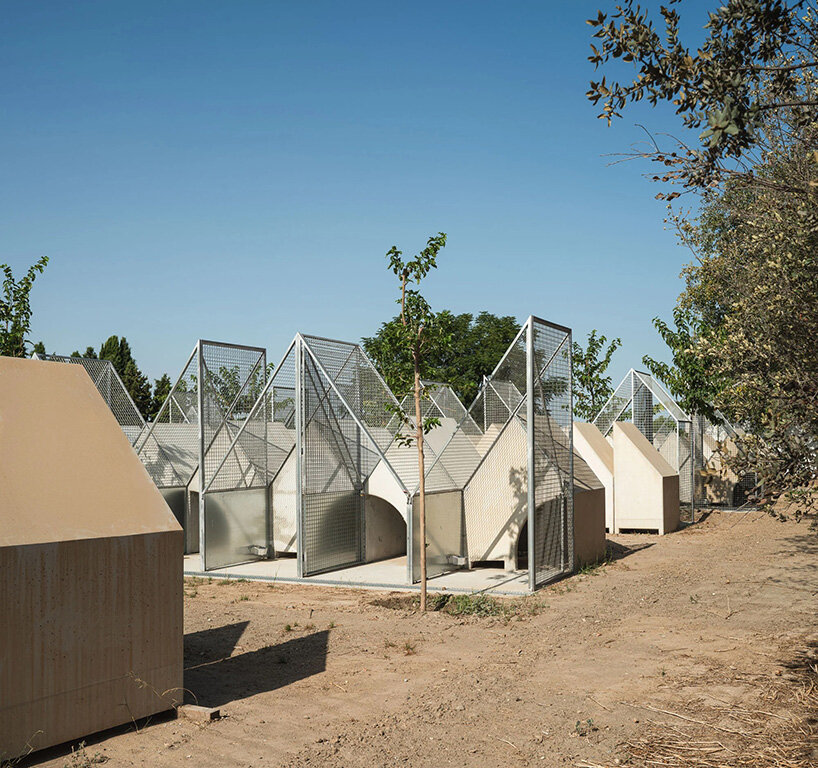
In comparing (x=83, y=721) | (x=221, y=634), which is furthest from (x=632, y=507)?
(x=83, y=721)

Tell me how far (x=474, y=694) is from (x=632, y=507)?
14.9m

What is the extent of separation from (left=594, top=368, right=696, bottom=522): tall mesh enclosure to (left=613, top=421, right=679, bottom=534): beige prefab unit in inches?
82.1

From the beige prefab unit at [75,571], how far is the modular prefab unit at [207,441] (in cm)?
873

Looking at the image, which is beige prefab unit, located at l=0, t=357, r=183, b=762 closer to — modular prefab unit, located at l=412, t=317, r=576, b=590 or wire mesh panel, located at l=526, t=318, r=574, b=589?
wire mesh panel, located at l=526, t=318, r=574, b=589

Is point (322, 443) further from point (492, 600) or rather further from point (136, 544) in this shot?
point (136, 544)

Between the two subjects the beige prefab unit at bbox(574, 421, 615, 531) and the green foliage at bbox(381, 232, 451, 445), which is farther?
the beige prefab unit at bbox(574, 421, 615, 531)

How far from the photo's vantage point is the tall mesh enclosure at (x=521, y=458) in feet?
43.3

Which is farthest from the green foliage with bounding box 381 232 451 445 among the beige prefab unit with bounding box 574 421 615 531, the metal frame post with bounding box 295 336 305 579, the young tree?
the beige prefab unit with bounding box 574 421 615 531

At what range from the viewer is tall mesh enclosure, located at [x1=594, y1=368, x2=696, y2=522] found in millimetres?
23828

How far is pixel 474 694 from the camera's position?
7398mm

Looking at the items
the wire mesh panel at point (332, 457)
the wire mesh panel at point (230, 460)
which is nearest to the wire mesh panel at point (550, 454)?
the wire mesh panel at point (332, 457)

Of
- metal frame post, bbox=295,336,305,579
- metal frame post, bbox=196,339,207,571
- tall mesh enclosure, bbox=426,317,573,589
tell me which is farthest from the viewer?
metal frame post, bbox=196,339,207,571

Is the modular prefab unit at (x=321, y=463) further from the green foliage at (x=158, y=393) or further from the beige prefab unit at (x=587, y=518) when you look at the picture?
the green foliage at (x=158, y=393)

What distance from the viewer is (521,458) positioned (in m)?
14.0
